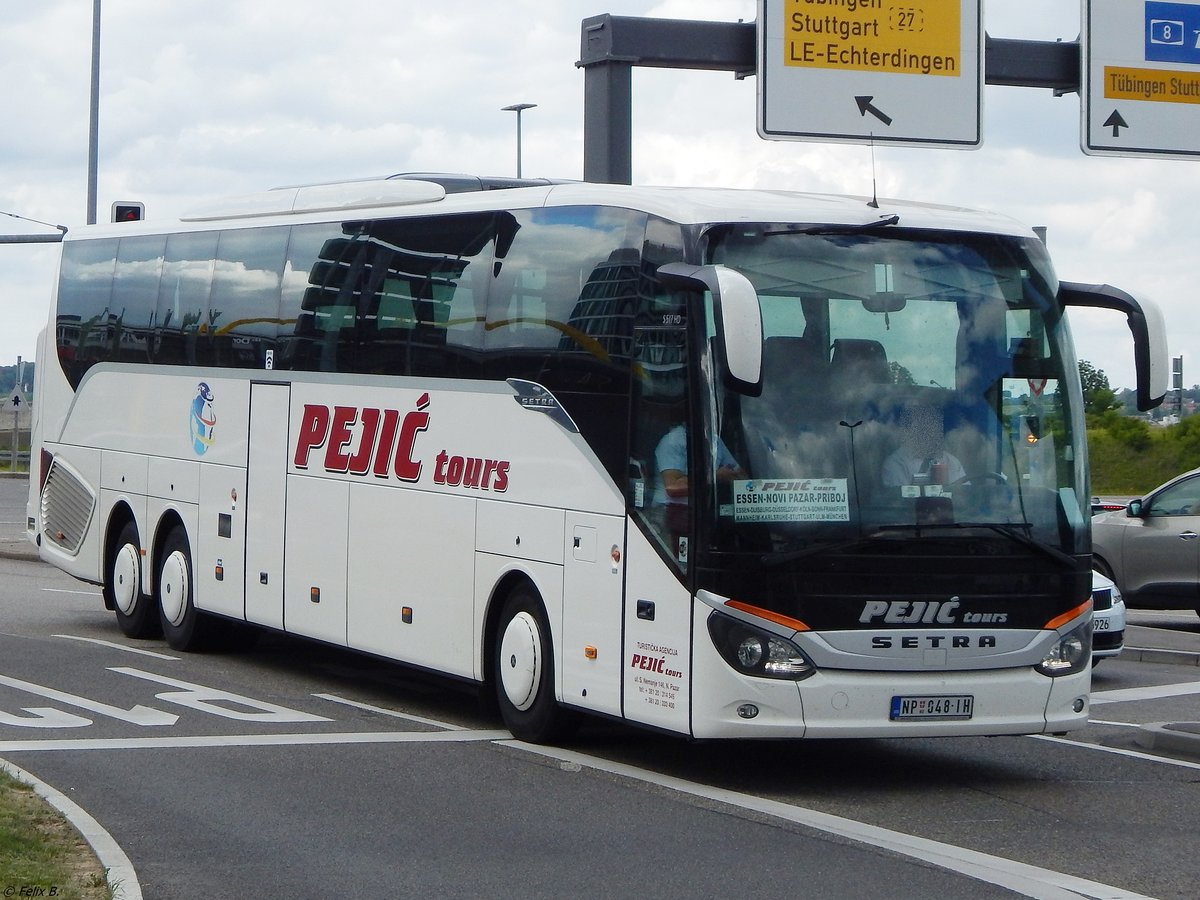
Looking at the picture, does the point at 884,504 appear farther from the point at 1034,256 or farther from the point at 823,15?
the point at 823,15

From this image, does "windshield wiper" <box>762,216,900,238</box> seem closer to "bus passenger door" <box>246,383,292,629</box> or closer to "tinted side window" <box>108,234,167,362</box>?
"bus passenger door" <box>246,383,292,629</box>

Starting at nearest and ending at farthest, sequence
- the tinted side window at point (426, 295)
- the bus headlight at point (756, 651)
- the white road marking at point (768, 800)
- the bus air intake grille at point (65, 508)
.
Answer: the white road marking at point (768, 800) → the bus headlight at point (756, 651) → the tinted side window at point (426, 295) → the bus air intake grille at point (65, 508)

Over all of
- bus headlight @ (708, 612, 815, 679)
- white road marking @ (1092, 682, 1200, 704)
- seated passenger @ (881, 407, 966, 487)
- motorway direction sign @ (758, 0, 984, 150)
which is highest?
motorway direction sign @ (758, 0, 984, 150)

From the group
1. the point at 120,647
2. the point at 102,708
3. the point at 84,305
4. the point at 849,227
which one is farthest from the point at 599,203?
the point at 84,305

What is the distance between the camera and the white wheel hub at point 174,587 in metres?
17.0

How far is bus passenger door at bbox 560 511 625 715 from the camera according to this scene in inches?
428

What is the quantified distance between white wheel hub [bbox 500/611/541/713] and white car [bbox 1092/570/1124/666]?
224 inches

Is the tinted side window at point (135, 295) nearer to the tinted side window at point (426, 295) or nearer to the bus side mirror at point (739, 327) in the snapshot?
the tinted side window at point (426, 295)

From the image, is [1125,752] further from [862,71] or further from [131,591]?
[131,591]

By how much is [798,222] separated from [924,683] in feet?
8.61

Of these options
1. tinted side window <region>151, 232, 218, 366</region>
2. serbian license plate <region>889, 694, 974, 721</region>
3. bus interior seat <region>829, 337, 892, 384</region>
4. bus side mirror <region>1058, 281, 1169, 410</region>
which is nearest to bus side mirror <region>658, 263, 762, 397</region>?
bus interior seat <region>829, 337, 892, 384</region>

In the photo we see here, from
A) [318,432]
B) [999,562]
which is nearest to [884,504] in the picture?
[999,562]

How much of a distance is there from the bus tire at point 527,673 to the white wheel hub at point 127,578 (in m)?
6.82

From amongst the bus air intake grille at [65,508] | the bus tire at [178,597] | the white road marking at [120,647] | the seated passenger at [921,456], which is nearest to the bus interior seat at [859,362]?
the seated passenger at [921,456]
